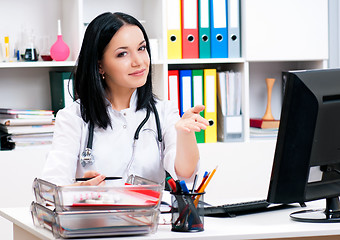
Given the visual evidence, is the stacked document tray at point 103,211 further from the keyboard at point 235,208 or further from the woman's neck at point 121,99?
the woman's neck at point 121,99

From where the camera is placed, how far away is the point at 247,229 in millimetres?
1580

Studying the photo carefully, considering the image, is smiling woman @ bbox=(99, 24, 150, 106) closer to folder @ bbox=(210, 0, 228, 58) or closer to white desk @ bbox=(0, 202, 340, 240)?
white desk @ bbox=(0, 202, 340, 240)

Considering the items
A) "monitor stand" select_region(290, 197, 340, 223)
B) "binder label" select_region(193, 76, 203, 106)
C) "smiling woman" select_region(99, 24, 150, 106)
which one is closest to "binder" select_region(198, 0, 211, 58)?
"binder label" select_region(193, 76, 203, 106)

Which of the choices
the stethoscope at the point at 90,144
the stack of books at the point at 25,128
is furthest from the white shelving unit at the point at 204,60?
the stethoscope at the point at 90,144

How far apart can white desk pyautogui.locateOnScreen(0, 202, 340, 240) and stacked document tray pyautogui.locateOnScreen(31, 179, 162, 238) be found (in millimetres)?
34

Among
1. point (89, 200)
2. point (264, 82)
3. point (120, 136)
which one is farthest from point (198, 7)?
point (89, 200)

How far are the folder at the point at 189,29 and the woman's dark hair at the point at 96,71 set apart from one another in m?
0.90

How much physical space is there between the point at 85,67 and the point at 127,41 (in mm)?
187

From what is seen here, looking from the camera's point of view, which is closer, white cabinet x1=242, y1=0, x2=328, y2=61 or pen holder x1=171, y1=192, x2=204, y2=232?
pen holder x1=171, y1=192, x2=204, y2=232

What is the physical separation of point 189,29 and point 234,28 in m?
0.25

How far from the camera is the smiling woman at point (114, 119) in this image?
85.7 inches

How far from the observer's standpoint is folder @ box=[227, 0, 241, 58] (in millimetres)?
3221

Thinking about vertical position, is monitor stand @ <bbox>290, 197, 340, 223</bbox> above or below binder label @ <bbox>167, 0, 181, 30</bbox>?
below

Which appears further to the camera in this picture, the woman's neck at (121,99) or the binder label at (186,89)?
the binder label at (186,89)
